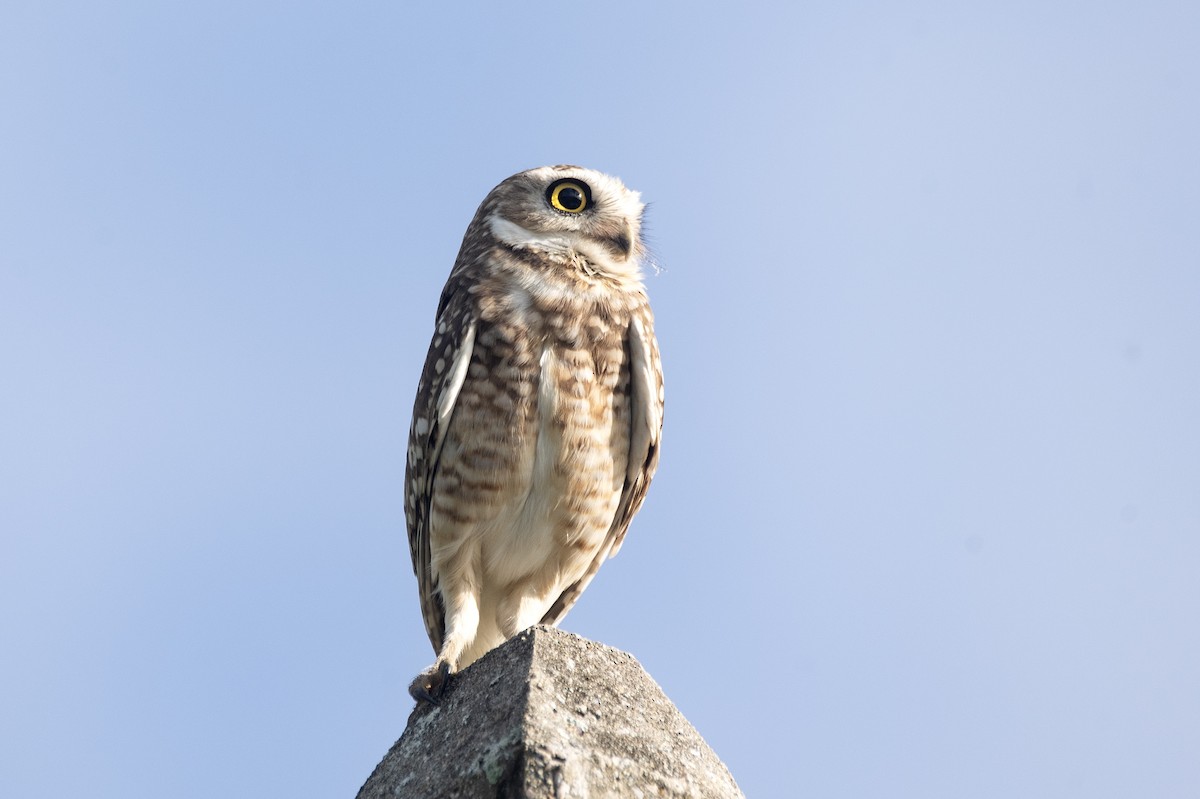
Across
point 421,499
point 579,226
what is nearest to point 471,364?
point 421,499

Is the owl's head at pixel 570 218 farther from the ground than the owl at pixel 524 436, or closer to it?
farther from the ground

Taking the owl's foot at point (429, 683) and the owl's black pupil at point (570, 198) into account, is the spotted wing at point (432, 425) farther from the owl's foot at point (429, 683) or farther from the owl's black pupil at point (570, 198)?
the owl's foot at point (429, 683)

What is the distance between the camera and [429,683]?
418 cm

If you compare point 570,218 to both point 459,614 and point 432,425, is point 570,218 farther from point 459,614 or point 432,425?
point 459,614

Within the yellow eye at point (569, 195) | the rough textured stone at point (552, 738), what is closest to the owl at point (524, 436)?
the yellow eye at point (569, 195)

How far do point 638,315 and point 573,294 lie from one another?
1.10ft

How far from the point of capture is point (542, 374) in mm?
5320

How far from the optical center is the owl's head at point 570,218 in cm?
605

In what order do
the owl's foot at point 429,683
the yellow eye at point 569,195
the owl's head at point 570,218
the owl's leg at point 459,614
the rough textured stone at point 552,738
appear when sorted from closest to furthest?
the rough textured stone at point 552,738, the owl's foot at point 429,683, the owl's leg at point 459,614, the owl's head at point 570,218, the yellow eye at point 569,195

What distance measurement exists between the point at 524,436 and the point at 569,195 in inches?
64.8

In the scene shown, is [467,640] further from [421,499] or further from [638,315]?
[638,315]

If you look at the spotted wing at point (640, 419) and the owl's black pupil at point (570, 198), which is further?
the owl's black pupil at point (570, 198)

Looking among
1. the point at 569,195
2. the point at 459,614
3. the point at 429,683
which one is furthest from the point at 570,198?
the point at 429,683

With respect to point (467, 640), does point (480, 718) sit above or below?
below
